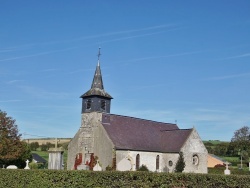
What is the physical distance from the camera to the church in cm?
4181

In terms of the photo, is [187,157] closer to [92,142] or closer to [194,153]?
[194,153]

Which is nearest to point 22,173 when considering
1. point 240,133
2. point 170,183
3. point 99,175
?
point 99,175

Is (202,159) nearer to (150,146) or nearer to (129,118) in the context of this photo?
(150,146)

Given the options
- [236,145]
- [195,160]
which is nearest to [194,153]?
[195,160]

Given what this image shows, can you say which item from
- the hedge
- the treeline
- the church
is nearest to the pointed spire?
the church

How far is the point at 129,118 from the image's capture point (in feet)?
157

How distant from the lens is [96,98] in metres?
44.1

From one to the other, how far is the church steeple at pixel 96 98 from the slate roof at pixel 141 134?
1.32 meters

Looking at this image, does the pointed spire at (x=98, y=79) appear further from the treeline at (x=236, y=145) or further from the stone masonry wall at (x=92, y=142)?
the treeline at (x=236, y=145)

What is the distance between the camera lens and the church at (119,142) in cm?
4181

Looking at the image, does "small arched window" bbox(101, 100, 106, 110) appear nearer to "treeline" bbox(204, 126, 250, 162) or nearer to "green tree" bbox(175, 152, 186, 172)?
"green tree" bbox(175, 152, 186, 172)

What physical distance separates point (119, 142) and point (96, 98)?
6.34m

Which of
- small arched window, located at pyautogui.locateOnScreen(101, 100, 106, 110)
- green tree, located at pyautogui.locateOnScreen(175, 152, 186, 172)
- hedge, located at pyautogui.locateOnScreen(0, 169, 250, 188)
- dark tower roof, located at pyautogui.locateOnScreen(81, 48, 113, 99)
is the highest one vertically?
dark tower roof, located at pyautogui.locateOnScreen(81, 48, 113, 99)

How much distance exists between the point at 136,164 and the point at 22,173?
23.9 metres
